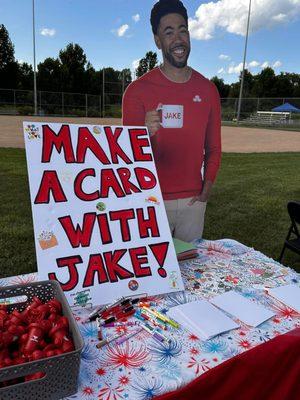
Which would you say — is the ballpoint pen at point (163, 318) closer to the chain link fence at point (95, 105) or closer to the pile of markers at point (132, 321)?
the pile of markers at point (132, 321)

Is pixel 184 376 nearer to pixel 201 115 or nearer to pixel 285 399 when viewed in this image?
pixel 285 399

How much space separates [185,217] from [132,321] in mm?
1179

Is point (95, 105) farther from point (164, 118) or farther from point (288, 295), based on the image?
point (288, 295)

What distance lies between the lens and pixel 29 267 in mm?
3459

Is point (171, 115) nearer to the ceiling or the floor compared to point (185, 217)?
nearer to the ceiling

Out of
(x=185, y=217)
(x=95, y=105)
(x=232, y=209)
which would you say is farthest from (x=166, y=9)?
(x=95, y=105)

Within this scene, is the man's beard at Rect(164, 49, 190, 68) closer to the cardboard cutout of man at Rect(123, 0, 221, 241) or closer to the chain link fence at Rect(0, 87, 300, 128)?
the cardboard cutout of man at Rect(123, 0, 221, 241)

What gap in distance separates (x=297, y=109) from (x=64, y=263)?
2746 cm

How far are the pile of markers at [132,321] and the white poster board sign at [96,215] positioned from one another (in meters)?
0.06

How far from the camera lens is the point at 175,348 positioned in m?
1.14

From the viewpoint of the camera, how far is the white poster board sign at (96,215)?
Result: 4.49 ft

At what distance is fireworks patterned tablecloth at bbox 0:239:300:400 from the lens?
0.99 metres

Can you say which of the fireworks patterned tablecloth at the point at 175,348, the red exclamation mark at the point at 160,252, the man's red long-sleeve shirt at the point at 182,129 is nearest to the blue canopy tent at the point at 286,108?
the man's red long-sleeve shirt at the point at 182,129

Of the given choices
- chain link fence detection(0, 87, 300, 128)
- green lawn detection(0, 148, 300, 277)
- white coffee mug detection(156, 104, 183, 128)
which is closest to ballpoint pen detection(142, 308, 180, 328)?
white coffee mug detection(156, 104, 183, 128)
